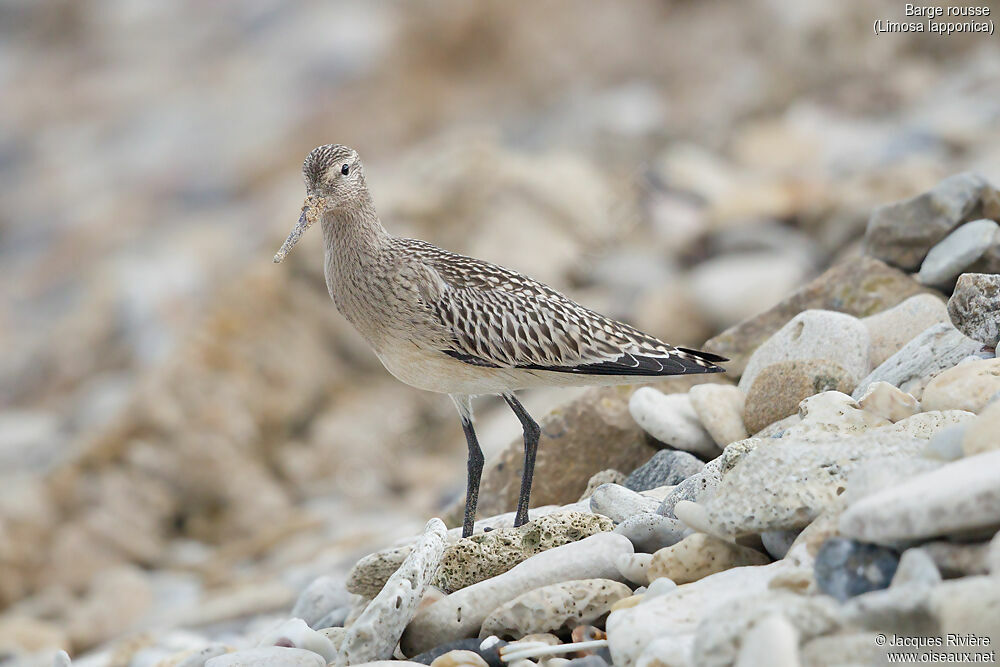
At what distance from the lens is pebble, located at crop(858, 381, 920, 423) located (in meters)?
5.09

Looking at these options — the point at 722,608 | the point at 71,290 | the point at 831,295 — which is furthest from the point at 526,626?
the point at 71,290

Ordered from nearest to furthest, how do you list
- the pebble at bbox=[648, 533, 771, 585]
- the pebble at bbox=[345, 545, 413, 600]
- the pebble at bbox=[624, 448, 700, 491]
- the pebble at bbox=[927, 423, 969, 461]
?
the pebble at bbox=[927, 423, 969, 461] < the pebble at bbox=[648, 533, 771, 585] < the pebble at bbox=[345, 545, 413, 600] < the pebble at bbox=[624, 448, 700, 491]

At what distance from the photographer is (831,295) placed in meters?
7.28

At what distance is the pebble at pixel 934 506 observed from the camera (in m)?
3.71

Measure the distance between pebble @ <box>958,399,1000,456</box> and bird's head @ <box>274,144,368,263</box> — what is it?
3.48m

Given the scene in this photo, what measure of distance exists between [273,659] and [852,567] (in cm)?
243

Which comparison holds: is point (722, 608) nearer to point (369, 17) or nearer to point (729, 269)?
point (729, 269)

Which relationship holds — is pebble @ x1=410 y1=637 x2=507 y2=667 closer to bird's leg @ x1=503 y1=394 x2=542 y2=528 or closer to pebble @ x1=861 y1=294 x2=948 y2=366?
bird's leg @ x1=503 y1=394 x2=542 y2=528

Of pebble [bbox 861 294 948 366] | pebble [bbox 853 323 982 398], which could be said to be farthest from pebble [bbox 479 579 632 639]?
pebble [bbox 861 294 948 366]

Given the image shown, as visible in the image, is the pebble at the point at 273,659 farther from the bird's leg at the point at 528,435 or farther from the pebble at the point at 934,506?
the pebble at the point at 934,506

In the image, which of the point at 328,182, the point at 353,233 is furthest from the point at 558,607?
the point at 328,182

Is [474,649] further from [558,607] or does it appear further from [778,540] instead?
[778,540]

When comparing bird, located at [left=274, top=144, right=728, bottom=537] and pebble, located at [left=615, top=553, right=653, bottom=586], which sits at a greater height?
bird, located at [left=274, top=144, right=728, bottom=537]

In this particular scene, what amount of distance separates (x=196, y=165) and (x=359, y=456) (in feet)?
37.5
